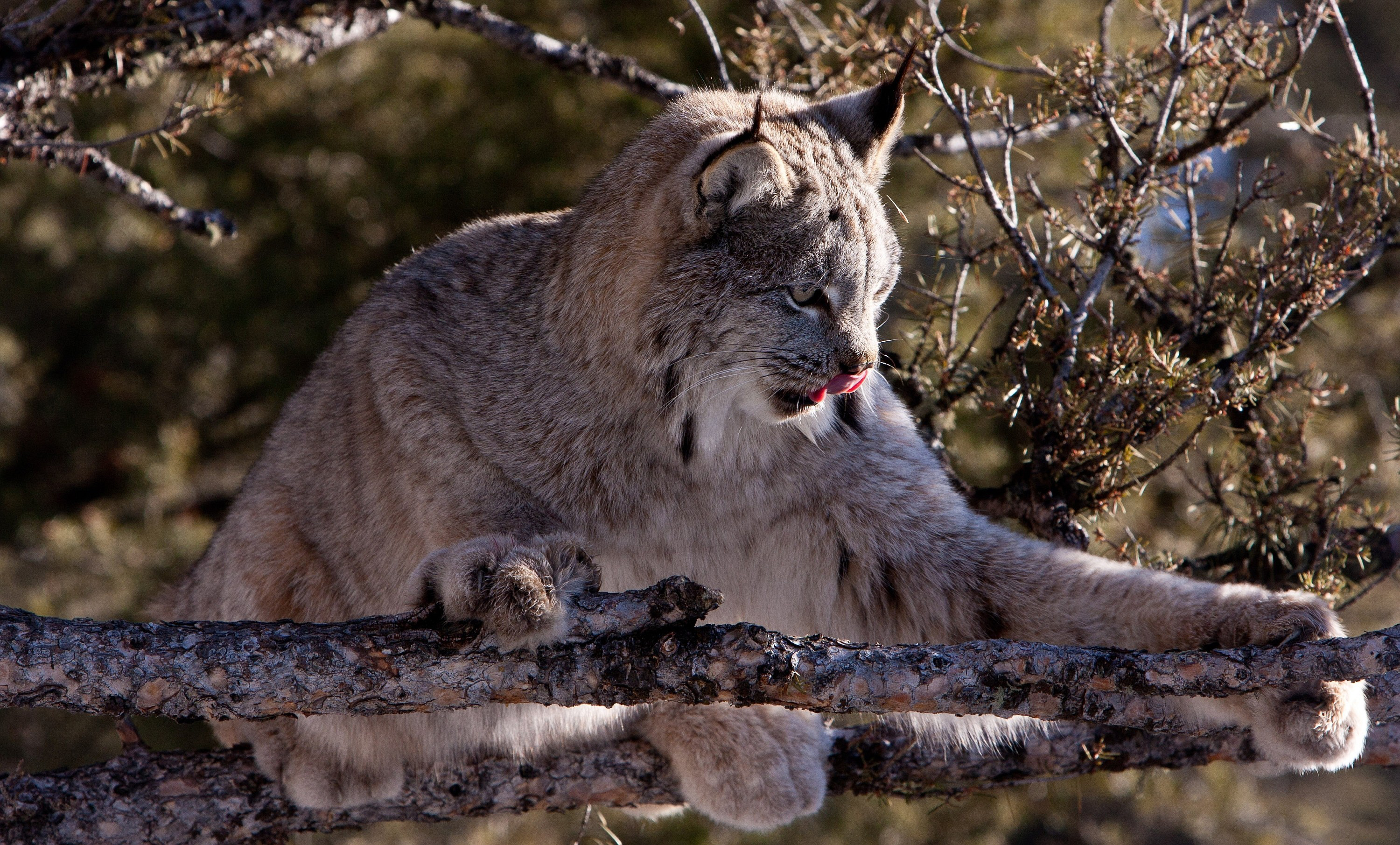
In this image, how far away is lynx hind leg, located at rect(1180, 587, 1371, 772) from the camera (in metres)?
2.59

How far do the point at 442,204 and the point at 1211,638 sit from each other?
16.7 feet

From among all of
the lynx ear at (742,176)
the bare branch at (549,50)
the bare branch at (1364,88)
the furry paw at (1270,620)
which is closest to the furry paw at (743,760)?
the furry paw at (1270,620)

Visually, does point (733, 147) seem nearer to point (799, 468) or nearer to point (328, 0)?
point (799, 468)

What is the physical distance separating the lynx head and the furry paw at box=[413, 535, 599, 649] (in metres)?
0.53

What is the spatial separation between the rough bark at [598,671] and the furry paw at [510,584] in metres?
0.04

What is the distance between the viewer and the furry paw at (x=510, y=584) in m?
2.40

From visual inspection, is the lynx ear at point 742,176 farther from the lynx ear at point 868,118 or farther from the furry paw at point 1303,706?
the furry paw at point 1303,706

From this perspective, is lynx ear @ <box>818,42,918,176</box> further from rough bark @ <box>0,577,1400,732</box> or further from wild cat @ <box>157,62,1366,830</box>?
rough bark @ <box>0,577,1400,732</box>

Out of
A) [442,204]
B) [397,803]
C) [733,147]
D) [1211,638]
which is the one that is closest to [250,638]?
[397,803]

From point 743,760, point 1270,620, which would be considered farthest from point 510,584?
point 1270,620

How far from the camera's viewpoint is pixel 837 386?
278 cm

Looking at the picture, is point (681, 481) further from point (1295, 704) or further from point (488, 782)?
point (1295, 704)

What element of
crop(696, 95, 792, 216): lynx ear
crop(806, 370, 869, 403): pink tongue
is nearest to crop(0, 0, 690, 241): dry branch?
crop(696, 95, 792, 216): lynx ear

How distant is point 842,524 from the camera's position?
3.17m
